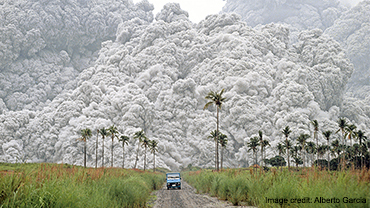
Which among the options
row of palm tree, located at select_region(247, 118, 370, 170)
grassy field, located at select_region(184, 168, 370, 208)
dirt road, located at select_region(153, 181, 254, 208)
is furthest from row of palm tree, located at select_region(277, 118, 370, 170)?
grassy field, located at select_region(184, 168, 370, 208)

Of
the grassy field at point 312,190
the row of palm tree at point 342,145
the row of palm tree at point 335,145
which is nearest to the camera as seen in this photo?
the grassy field at point 312,190

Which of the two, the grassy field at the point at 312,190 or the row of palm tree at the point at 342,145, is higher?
the row of palm tree at the point at 342,145

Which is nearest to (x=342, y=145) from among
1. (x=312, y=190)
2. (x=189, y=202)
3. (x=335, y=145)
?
(x=335, y=145)

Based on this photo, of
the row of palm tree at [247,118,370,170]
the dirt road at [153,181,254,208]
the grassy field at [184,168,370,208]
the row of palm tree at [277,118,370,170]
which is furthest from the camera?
the row of palm tree at [247,118,370,170]

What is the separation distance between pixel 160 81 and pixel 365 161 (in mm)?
115212

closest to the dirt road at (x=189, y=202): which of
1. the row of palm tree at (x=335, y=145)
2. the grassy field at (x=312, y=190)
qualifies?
the grassy field at (x=312, y=190)

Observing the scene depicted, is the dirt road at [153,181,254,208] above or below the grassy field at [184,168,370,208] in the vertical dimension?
below

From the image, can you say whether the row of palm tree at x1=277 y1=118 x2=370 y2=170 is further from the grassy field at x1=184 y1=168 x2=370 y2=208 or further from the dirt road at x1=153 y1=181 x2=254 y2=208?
the grassy field at x1=184 y1=168 x2=370 y2=208

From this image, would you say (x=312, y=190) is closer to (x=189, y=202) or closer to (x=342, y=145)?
(x=189, y=202)

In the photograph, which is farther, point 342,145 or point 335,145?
point 342,145

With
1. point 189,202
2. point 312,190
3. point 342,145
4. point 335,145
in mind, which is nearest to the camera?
point 312,190

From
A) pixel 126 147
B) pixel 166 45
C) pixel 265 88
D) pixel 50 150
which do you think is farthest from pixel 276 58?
pixel 50 150

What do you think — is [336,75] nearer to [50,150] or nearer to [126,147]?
[126,147]

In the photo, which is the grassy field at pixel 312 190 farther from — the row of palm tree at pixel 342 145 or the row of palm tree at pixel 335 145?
the row of palm tree at pixel 335 145
